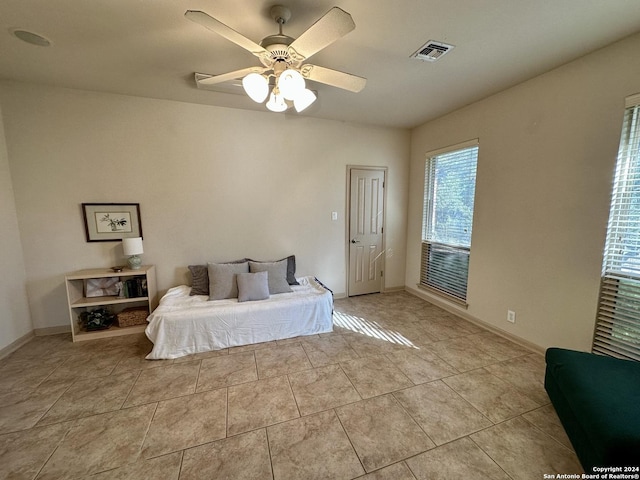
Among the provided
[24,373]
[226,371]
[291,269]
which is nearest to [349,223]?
[291,269]

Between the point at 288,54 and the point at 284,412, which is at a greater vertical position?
the point at 288,54

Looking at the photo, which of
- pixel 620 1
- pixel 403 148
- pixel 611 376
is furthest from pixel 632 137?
pixel 403 148

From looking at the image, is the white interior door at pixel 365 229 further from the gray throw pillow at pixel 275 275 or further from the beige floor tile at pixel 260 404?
the beige floor tile at pixel 260 404

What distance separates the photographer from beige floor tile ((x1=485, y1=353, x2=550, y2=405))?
196 cm

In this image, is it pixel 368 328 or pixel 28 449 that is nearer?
pixel 28 449

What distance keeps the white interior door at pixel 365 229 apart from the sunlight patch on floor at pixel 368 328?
2.69ft

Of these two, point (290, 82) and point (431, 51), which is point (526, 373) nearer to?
point (431, 51)

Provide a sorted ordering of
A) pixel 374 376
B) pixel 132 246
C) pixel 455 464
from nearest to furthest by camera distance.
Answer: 1. pixel 455 464
2. pixel 374 376
3. pixel 132 246

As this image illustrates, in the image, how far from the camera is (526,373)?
2.21m

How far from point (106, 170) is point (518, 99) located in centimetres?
469

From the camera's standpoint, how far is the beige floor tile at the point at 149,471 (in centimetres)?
135

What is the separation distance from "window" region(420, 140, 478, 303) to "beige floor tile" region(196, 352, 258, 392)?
2.84 m

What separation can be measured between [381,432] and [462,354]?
137 cm

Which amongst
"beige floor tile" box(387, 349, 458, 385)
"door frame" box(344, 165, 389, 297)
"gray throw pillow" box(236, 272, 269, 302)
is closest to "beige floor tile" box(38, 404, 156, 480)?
"gray throw pillow" box(236, 272, 269, 302)
